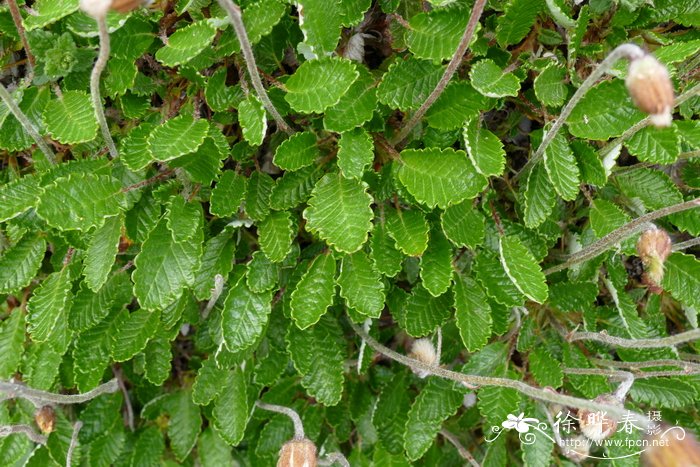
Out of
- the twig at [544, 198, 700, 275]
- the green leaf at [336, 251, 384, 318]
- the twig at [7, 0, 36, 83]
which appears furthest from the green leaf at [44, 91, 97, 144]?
the twig at [544, 198, 700, 275]

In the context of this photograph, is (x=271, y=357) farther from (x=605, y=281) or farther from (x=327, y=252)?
(x=605, y=281)

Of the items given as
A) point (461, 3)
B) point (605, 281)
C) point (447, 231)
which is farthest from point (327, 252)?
point (605, 281)

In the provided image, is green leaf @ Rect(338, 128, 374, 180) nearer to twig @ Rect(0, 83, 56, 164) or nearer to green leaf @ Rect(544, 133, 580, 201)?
green leaf @ Rect(544, 133, 580, 201)

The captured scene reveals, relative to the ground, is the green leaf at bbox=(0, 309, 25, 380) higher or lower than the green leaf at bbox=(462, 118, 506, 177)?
lower

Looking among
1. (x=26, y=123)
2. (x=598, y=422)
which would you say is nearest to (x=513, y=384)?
(x=598, y=422)

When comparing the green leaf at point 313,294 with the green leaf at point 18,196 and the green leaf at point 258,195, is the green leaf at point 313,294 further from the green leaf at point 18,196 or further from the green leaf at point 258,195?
the green leaf at point 18,196

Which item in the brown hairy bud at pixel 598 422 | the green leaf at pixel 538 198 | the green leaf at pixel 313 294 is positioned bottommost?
the brown hairy bud at pixel 598 422

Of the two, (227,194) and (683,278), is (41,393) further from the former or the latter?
(683,278)

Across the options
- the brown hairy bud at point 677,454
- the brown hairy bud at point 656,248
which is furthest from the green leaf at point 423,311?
the brown hairy bud at point 677,454
